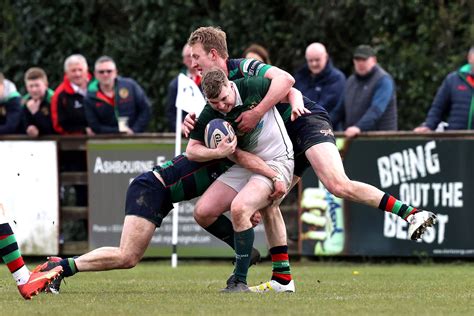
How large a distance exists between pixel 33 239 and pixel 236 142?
619cm

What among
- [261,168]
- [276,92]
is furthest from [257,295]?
[276,92]

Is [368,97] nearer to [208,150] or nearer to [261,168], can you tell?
[261,168]

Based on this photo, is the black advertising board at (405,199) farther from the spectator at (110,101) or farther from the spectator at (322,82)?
the spectator at (110,101)

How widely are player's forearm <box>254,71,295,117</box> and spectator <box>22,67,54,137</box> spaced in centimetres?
654

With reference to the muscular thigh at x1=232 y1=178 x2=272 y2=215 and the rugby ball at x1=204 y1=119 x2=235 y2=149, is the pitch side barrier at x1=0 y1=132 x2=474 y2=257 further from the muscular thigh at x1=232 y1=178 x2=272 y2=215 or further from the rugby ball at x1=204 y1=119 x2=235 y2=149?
the rugby ball at x1=204 y1=119 x2=235 y2=149

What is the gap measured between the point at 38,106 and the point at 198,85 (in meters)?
2.18

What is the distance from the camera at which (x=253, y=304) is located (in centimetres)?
856

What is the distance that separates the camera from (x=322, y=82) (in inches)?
598

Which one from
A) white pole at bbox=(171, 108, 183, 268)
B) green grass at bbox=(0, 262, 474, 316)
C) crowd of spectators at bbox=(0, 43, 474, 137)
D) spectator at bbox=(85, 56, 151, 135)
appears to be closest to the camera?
green grass at bbox=(0, 262, 474, 316)

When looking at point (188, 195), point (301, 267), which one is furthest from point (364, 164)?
point (188, 195)

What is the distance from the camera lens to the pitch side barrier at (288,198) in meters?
14.3

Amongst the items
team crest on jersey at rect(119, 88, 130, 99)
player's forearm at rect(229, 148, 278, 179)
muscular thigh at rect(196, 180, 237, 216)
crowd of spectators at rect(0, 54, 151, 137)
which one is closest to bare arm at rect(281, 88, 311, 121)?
player's forearm at rect(229, 148, 278, 179)

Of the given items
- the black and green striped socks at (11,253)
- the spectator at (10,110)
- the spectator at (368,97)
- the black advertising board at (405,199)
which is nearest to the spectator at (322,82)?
the spectator at (368,97)

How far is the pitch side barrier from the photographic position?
14266 millimetres
